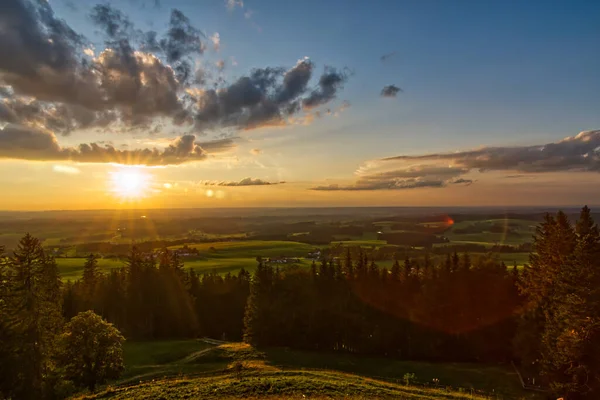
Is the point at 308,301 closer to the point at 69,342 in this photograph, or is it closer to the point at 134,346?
the point at 134,346

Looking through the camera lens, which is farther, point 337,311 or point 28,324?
point 337,311

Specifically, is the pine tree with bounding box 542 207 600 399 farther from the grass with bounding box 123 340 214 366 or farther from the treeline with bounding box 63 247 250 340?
the treeline with bounding box 63 247 250 340

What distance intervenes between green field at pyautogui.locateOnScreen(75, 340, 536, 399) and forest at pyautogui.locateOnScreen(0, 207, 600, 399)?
548cm

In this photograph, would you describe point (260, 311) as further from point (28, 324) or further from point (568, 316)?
point (568, 316)

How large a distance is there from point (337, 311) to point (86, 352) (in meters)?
41.7

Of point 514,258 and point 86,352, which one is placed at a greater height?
point 86,352

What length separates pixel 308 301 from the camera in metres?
69.6

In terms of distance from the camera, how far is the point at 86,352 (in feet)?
128

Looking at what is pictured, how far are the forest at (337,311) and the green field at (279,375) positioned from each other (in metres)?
5.48

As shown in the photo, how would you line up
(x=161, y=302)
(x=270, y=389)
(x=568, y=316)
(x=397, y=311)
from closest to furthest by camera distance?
(x=270, y=389) < (x=568, y=316) < (x=397, y=311) < (x=161, y=302)

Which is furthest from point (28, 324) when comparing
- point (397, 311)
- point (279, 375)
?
point (397, 311)

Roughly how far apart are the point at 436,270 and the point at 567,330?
32.8 meters

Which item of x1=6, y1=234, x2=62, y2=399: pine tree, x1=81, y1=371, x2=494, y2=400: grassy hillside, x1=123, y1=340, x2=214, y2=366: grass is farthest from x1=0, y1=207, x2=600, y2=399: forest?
x1=123, y1=340, x2=214, y2=366: grass

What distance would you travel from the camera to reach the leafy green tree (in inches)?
1539
